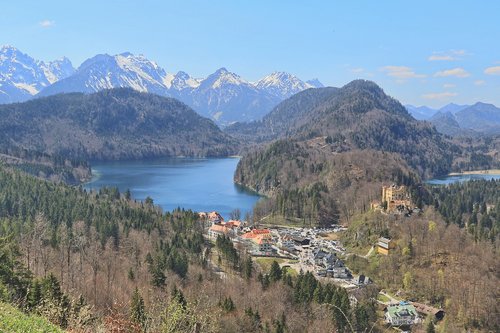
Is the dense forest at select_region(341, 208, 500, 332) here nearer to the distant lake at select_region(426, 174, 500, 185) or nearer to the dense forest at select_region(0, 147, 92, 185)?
the dense forest at select_region(0, 147, 92, 185)

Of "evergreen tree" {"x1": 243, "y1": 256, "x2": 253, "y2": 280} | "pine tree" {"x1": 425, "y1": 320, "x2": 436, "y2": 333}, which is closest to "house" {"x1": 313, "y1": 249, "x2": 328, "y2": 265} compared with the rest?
"evergreen tree" {"x1": 243, "y1": 256, "x2": 253, "y2": 280}

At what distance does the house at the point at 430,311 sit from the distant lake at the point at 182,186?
→ 49.4 metres

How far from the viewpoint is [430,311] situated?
1754 inches

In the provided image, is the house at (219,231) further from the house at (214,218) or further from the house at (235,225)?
the house at (214,218)

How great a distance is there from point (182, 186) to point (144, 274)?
85473mm

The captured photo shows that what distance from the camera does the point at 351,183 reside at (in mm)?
98125

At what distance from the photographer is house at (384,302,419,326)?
41.5m

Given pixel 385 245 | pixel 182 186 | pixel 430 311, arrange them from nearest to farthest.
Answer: pixel 430 311 < pixel 385 245 < pixel 182 186

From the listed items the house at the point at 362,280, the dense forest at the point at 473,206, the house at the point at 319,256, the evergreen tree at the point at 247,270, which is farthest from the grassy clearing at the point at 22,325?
the dense forest at the point at 473,206

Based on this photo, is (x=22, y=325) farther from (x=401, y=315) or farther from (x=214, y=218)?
(x=214, y=218)

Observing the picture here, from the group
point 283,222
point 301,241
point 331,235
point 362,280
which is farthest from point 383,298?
point 283,222

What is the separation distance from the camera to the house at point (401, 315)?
4147 cm

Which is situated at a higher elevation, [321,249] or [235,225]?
[235,225]

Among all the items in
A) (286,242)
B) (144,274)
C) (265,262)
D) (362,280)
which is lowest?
(362,280)
